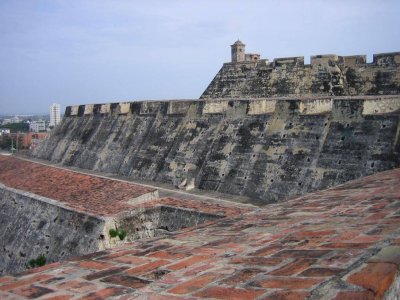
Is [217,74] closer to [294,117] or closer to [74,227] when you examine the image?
[294,117]

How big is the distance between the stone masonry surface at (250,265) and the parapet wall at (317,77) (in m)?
11.3

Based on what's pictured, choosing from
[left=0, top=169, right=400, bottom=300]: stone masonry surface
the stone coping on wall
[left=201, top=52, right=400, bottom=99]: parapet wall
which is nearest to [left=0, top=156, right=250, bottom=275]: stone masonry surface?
the stone coping on wall

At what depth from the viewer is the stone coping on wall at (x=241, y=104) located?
10.5 metres

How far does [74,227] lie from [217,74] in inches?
425

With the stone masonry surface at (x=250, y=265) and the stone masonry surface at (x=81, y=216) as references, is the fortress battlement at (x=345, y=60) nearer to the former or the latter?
Result: the stone masonry surface at (x=81, y=216)

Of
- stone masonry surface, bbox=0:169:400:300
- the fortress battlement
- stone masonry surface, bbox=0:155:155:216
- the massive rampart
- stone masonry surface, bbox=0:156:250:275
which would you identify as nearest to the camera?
stone masonry surface, bbox=0:169:400:300

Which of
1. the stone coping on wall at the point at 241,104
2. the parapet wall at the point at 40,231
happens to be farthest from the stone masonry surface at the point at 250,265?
the stone coping on wall at the point at 241,104

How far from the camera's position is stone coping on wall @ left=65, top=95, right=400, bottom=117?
10.5 metres

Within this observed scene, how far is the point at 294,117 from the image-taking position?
12.1m

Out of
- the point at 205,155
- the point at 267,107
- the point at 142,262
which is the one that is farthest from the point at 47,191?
the point at 142,262

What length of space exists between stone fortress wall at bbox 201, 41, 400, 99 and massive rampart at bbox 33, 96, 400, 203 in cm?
277

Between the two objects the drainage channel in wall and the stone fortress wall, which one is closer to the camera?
the drainage channel in wall

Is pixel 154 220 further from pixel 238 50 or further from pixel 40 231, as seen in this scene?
pixel 238 50

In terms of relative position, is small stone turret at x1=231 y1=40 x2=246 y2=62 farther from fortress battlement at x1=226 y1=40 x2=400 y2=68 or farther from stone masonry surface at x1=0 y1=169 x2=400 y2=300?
stone masonry surface at x1=0 y1=169 x2=400 y2=300
